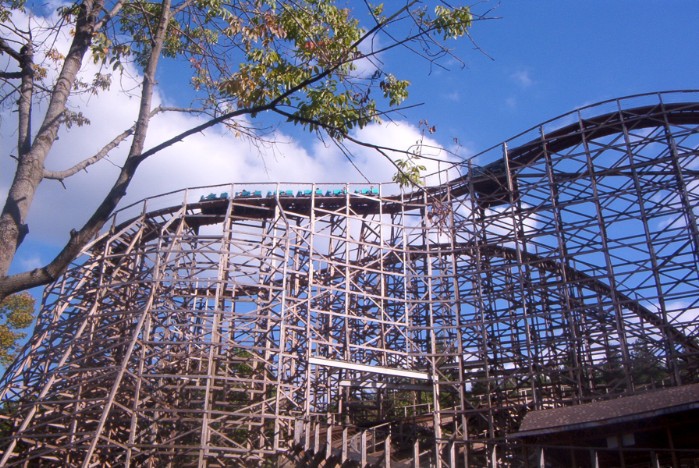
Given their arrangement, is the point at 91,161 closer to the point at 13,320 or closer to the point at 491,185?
the point at 491,185

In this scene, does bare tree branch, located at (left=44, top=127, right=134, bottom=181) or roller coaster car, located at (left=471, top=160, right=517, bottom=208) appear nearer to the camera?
bare tree branch, located at (left=44, top=127, right=134, bottom=181)

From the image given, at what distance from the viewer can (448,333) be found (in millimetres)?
20359

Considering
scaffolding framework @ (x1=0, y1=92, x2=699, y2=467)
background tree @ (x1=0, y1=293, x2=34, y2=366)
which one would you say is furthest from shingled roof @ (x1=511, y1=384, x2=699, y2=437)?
background tree @ (x1=0, y1=293, x2=34, y2=366)

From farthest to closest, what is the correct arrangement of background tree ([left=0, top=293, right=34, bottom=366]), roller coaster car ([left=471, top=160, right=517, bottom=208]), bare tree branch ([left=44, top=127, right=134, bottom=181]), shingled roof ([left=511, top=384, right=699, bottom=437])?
background tree ([left=0, top=293, right=34, bottom=366]), roller coaster car ([left=471, top=160, right=517, bottom=208]), shingled roof ([left=511, top=384, right=699, bottom=437]), bare tree branch ([left=44, top=127, right=134, bottom=181])

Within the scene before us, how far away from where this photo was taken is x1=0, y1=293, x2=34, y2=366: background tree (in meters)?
28.6

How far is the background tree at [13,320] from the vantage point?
2859 cm

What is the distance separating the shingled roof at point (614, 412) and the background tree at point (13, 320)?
2455 centimetres

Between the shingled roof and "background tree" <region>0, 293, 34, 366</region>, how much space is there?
80.5 feet

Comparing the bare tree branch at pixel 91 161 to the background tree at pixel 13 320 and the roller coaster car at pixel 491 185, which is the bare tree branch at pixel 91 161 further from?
the background tree at pixel 13 320

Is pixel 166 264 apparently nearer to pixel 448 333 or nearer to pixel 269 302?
pixel 269 302

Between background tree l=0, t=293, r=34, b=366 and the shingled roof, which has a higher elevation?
background tree l=0, t=293, r=34, b=366

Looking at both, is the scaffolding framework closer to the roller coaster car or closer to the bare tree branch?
the roller coaster car

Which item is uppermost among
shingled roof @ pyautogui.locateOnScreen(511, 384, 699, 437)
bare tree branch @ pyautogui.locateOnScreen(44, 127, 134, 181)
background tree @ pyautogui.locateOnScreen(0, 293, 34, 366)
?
background tree @ pyautogui.locateOnScreen(0, 293, 34, 366)

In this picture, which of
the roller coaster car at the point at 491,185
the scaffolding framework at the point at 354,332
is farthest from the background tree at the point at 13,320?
the roller coaster car at the point at 491,185
